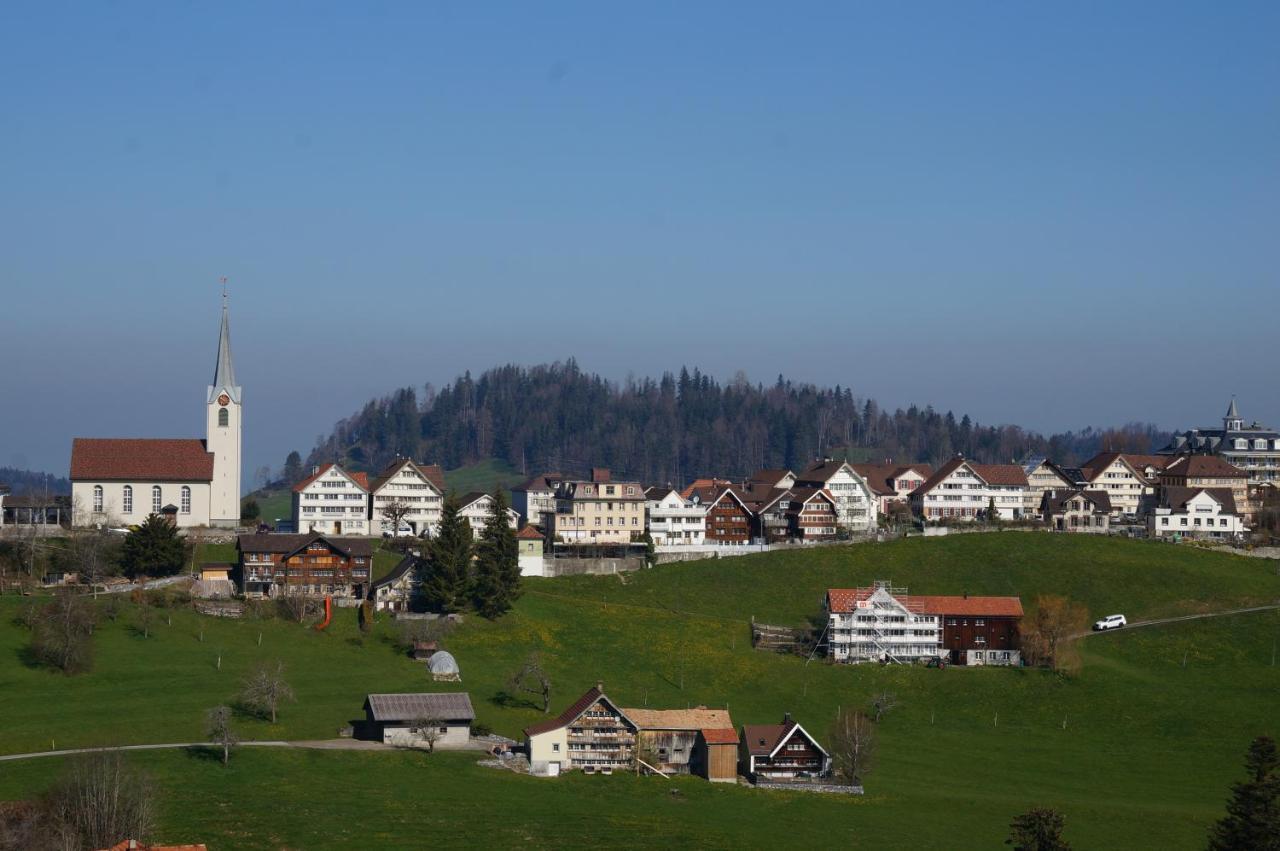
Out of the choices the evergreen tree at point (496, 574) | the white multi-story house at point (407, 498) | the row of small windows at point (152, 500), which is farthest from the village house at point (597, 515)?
the row of small windows at point (152, 500)

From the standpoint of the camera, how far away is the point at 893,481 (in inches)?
5364

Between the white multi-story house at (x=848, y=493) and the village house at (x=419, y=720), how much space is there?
5308cm

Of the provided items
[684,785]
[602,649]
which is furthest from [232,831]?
→ [602,649]

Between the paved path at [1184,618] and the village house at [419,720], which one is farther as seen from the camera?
the paved path at [1184,618]

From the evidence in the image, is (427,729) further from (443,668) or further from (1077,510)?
(1077,510)

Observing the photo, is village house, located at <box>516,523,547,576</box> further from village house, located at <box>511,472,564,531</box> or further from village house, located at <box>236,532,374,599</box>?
village house, located at <box>511,472,564,531</box>

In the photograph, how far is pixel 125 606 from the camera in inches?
3329

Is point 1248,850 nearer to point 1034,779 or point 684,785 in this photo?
point 1034,779

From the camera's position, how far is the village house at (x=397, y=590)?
90.1m

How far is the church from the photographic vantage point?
106m

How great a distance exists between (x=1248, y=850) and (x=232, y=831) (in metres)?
36.2

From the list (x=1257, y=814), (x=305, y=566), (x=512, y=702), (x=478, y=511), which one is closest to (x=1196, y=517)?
(x=478, y=511)

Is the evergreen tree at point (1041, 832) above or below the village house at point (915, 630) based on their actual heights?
below

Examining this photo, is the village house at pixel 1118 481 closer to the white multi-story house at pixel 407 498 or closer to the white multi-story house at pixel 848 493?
the white multi-story house at pixel 848 493
